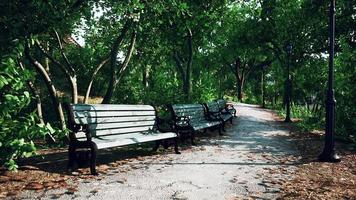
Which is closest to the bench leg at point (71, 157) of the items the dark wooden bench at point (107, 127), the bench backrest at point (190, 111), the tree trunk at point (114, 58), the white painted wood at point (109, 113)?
the dark wooden bench at point (107, 127)

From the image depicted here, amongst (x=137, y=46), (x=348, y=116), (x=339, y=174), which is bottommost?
(x=339, y=174)

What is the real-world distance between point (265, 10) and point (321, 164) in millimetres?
23543

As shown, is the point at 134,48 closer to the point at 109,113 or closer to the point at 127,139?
the point at 109,113

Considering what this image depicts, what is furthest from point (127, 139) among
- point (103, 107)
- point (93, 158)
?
point (93, 158)

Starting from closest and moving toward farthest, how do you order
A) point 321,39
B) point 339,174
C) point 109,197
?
point 109,197 → point 339,174 → point 321,39

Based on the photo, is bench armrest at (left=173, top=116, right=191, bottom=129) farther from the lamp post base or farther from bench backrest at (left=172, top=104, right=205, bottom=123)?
A: the lamp post base

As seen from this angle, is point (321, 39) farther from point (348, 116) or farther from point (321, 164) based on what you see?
point (321, 164)

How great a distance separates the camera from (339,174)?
725cm

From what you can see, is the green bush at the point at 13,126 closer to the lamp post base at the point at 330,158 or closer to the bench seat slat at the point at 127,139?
the bench seat slat at the point at 127,139

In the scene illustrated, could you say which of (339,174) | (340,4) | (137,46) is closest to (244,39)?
(340,4)

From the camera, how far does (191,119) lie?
11.8m

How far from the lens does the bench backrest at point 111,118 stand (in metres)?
6.79

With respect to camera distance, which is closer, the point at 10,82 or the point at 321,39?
the point at 10,82

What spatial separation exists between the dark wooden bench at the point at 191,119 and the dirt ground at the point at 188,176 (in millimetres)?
624
